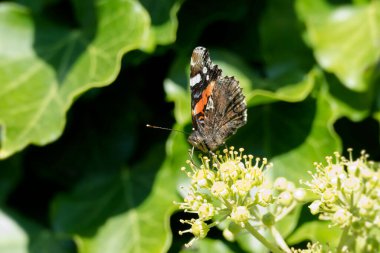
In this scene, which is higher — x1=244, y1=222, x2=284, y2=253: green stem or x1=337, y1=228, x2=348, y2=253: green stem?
x1=337, y1=228, x2=348, y2=253: green stem

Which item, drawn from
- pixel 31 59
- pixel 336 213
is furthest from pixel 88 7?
pixel 336 213

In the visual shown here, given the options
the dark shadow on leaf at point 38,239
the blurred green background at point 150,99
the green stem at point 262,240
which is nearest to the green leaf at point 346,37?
the blurred green background at point 150,99

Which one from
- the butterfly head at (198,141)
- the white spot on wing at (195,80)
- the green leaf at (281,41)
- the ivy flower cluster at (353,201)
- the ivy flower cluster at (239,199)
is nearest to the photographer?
the ivy flower cluster at (353,201)

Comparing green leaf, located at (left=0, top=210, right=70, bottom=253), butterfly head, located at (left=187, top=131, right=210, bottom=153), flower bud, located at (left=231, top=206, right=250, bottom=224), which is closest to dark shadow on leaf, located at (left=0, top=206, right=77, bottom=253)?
green leaf, located at (left=0, top=210, right=70, bottom=253)

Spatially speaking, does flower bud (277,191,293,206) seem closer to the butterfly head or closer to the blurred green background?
the butterfly head

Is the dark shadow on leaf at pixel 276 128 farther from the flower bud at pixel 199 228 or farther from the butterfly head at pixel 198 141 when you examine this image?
the flower bud at pixel 199 228

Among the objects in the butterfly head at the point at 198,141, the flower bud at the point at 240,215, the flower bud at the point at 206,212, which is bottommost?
the butterfly head at the point at 198,141

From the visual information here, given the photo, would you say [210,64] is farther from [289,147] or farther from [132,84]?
[132,84]

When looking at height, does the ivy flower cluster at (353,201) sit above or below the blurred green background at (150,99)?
above
